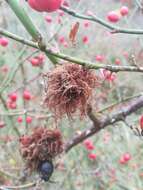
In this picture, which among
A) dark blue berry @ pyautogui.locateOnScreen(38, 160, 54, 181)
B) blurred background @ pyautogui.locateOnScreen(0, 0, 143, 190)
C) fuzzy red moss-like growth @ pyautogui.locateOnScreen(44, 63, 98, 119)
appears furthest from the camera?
blurred background @ pyautogui.locateOnScreen(0, 0, 143, 190)

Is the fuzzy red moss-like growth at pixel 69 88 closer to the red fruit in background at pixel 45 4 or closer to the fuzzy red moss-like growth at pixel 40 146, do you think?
the red fruit in background at pixel 45 4

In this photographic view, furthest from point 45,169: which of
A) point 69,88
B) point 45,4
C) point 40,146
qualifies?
point 45,4

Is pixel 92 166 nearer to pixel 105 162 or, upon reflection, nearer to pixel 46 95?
pixel 105 162

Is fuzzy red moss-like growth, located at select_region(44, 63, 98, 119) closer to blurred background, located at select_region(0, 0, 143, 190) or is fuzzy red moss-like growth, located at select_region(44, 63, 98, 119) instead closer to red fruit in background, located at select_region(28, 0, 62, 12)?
red fruit in background, located at select_region(28, 0, 62, 12)

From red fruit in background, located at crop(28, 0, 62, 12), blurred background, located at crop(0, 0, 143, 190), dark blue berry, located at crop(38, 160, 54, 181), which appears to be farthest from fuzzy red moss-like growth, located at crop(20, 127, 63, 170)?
blurred background, located at crop(0, 0, 143, 190)

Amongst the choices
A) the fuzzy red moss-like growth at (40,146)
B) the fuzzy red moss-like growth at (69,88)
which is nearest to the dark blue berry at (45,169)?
the fuzzy red moss-like growth at (40,146)

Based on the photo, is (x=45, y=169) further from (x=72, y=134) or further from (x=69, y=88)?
(x=72, y=134)

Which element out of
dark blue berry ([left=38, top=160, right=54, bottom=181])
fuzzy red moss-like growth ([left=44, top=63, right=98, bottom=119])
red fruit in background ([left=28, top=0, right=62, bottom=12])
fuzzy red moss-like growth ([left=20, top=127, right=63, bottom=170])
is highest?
red fruit in background ([left=28, top=0, right=62, bottom=12])
